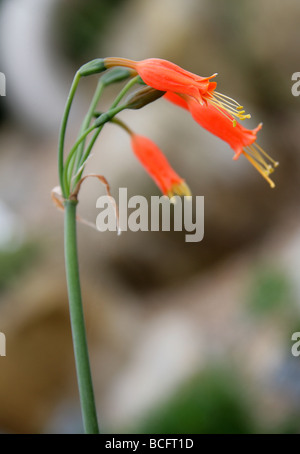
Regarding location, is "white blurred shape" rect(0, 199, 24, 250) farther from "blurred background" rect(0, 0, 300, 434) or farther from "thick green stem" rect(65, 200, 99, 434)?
"thick green stem" rect(65, 200, 99, 434)

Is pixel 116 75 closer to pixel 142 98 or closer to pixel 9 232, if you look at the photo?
pixel 142 98

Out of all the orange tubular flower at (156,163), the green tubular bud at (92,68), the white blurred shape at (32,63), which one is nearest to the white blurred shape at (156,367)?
the orange tubular flower at (156,163)

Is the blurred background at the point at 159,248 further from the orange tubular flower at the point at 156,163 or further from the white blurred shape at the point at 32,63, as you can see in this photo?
the orange tubular flower at the point at 156,163

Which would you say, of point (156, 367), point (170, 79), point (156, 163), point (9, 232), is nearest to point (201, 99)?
point (170, 79)

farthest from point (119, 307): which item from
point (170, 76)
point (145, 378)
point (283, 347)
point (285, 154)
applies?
point (170, 76)

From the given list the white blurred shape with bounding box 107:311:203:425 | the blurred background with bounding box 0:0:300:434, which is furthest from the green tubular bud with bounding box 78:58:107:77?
the white blurred shape with bounding box 107:311:203:425
